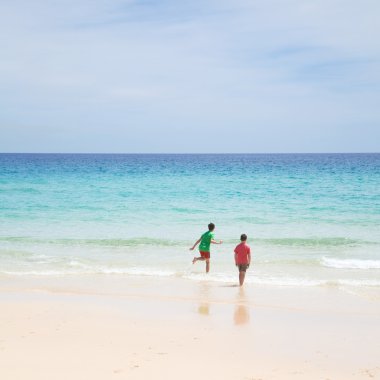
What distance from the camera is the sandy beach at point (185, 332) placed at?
6352 mm

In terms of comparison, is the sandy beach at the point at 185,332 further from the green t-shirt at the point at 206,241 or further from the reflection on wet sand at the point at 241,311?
the green t-shirt at the point at 206,241

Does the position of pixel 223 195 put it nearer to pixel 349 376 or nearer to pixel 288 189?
pixel 288 189

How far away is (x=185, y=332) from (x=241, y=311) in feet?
5.73

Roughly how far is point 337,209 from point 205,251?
14283 mm

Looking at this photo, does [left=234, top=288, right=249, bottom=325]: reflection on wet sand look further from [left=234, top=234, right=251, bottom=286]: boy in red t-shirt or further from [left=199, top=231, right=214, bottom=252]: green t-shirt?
[left=199, top=231, right=214, bottom=252]: green t-shirt

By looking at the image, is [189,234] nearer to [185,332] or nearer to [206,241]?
[206,241]

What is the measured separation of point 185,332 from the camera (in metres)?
7.90

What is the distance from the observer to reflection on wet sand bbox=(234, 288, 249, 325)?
8633 millimetres

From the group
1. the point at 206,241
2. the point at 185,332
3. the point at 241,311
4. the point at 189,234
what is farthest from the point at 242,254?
the point at 189,234

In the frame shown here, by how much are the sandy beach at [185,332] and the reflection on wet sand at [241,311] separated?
0.07 feet

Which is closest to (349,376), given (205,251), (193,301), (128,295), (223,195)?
(193,301)

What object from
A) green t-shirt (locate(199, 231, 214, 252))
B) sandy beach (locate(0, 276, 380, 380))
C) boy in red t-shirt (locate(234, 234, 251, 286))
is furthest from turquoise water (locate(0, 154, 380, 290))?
sandy beach (locate(0, 276, 380, 380))

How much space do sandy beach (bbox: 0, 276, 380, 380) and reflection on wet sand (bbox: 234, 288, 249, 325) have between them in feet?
0.07

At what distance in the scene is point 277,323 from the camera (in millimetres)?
8539
